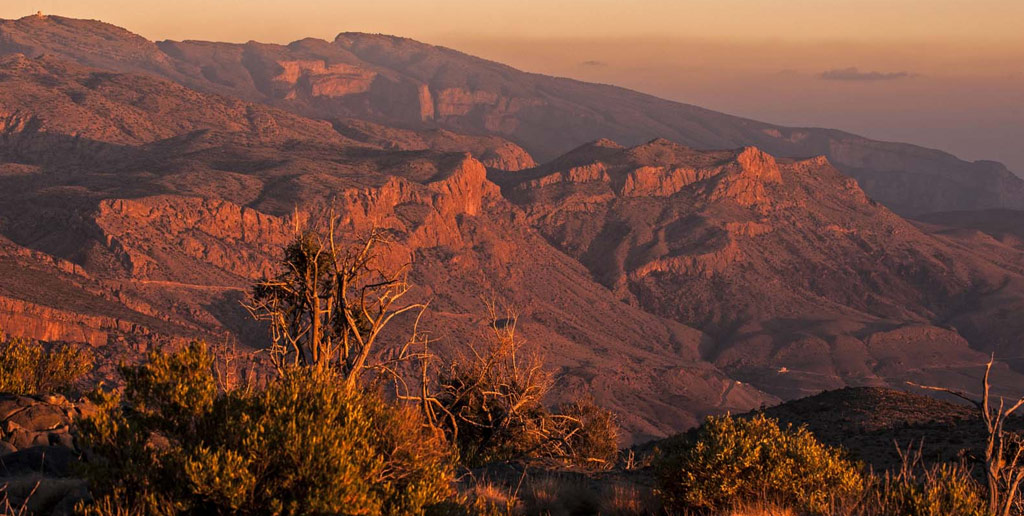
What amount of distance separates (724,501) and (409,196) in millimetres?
164553

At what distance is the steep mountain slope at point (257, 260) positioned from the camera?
104 meters

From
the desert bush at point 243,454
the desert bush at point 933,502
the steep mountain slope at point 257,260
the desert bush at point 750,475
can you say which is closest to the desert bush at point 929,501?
the desert bush at point 933,502

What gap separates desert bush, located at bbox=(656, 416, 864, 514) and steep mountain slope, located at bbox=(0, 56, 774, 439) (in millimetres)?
69468

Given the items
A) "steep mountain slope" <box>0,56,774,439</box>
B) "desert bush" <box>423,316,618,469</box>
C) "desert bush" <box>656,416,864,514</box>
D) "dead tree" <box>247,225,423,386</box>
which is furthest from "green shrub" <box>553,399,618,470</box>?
"steep mountain slope" <box>0,56,774,439</box>

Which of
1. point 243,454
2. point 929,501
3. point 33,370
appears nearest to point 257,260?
point 33,370

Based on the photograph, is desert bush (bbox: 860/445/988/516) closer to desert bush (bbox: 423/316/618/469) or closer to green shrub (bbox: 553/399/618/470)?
desert bush (bbox: 423/316/618/469)

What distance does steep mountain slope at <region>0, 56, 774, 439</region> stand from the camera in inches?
4090

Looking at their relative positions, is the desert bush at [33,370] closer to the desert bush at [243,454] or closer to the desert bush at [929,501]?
the desert bush at [243,454]

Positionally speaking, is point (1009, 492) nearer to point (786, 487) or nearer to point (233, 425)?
point (786, 487)

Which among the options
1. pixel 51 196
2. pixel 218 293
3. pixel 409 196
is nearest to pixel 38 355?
pixel 218 293

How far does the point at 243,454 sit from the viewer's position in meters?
13.9

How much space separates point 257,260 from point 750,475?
424 feet

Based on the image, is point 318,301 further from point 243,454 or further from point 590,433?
point 590,433

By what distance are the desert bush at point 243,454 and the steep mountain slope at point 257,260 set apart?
231 feet
